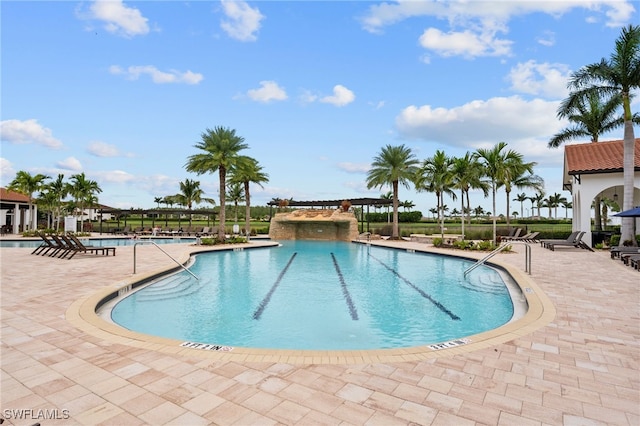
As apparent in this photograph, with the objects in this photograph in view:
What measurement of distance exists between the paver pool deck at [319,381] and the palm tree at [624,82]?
619 inches

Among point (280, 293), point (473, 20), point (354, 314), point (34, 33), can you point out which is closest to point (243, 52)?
point (34, 33)

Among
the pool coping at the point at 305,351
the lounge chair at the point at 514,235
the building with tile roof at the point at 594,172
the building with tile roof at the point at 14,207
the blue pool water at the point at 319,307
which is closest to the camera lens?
the pool coping at the point at 305,351

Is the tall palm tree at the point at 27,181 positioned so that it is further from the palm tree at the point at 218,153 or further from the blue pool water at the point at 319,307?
the blue pool water at the point at 319,307

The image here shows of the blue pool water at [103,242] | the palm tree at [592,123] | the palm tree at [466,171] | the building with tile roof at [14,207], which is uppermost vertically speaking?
the palm tree at [592,123]

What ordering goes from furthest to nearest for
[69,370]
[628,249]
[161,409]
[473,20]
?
[628,249] → [473,20] → [69,370] → [161,409]

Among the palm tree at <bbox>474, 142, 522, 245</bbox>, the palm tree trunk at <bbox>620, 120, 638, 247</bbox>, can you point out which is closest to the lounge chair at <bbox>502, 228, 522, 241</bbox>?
the palm tree at <bbox>474, 142, 522, 245</bbox>

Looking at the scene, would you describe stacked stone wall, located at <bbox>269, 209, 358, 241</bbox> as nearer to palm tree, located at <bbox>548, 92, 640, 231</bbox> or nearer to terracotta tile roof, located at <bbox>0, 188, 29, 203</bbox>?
palm tree, located at <bbox>548, 92, 640, 231</bbox>

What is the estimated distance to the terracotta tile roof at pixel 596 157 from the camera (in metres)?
19.7

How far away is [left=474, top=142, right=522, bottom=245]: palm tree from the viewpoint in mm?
20719

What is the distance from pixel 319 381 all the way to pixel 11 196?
42.9 m

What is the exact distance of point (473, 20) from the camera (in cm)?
1261

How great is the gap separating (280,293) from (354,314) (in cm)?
270

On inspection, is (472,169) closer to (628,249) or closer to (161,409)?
(628,249)

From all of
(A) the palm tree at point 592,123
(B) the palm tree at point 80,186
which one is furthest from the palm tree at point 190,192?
(A) the palm tree at point 592,123
